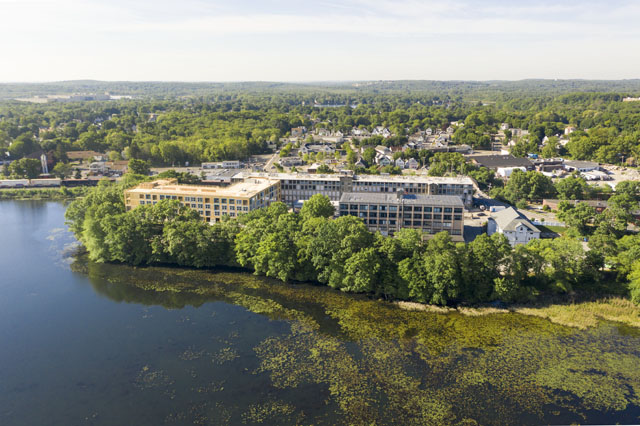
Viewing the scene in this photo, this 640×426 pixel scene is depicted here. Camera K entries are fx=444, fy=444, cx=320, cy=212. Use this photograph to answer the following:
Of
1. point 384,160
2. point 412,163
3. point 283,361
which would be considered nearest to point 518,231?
point 283,361

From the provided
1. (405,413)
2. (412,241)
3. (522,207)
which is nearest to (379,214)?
(412,241)

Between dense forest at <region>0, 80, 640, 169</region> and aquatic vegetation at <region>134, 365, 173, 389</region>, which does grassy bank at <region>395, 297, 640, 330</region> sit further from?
dense forest at <region>0, 80, 640, 169</region>

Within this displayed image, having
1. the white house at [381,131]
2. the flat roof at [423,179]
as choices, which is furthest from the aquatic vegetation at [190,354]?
the white house at [381,131]

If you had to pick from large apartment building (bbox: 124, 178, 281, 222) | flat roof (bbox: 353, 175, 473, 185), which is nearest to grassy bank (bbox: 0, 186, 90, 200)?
large apartment building (bbox: 124, 178, 281, 222)

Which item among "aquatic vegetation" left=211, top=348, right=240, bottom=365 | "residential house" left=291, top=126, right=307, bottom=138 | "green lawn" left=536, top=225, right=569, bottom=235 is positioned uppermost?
"residential house" left=291, top=126, right=307, bottom=138

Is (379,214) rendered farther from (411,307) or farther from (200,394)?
(200,394)

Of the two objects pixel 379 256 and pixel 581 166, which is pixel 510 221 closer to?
pixel 379 256
